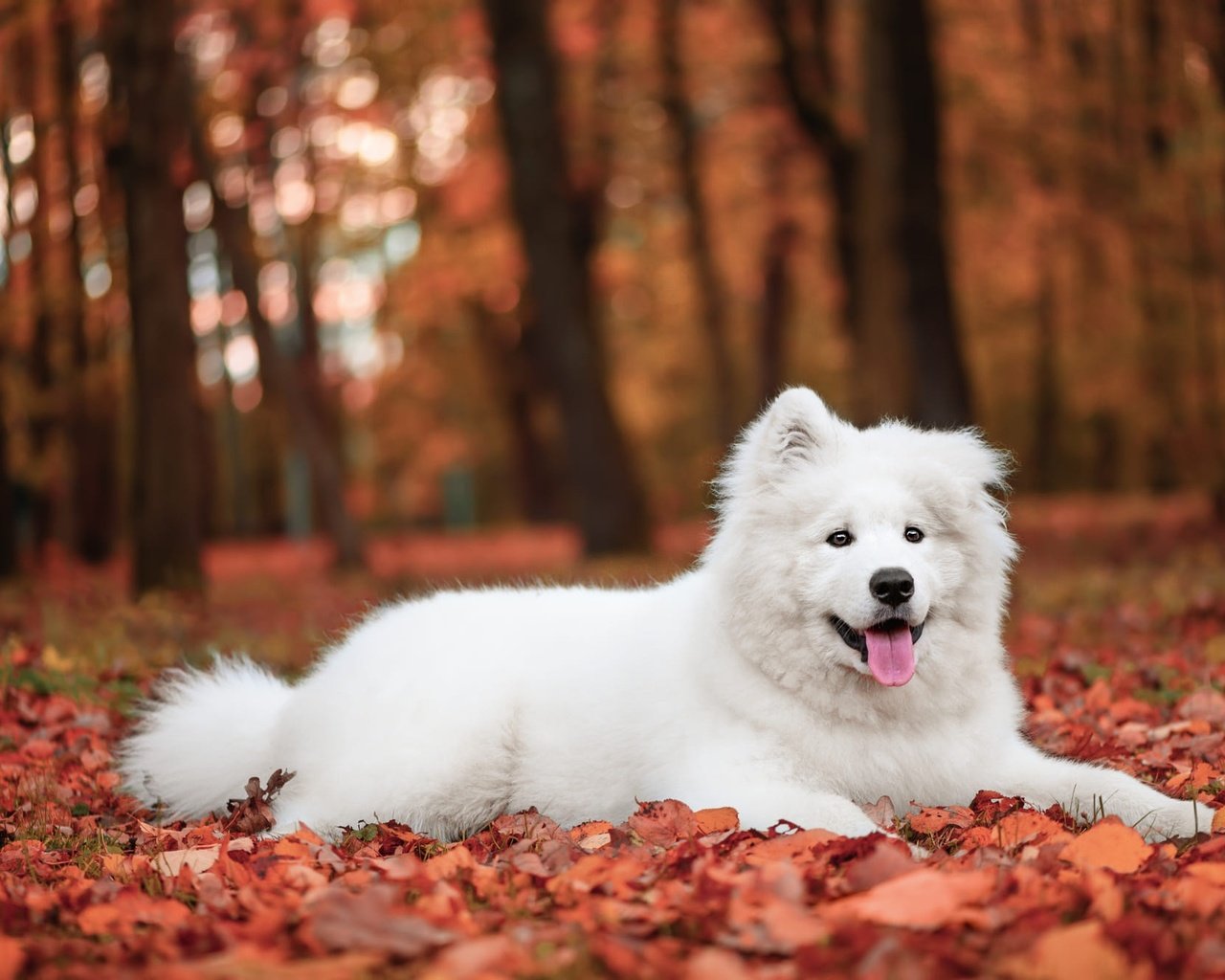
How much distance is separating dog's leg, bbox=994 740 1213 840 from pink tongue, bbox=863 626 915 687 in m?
0.55

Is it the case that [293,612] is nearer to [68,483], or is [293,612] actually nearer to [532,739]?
[532,739]

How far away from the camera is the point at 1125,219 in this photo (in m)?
15.1

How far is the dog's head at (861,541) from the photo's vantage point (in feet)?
13.3

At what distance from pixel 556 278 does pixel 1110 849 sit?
1249 centimetres

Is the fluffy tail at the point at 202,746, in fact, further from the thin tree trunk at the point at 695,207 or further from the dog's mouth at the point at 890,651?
the thin tree trunk at the point at 695,207

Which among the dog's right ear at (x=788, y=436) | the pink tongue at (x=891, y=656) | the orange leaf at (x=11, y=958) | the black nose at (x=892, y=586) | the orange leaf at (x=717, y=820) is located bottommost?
the orange leaf at (x=717, y=820)

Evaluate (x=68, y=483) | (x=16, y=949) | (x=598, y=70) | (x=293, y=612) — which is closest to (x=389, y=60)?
(x=598, y=70)

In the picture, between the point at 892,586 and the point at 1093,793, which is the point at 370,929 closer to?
the point at 892,586

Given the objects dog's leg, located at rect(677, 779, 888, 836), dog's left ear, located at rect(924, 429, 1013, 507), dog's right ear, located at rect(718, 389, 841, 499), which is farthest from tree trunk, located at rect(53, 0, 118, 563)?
dog's leg, located at rect(677, 779, 888, 836)

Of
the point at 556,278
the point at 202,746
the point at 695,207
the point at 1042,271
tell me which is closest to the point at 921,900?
the point at 202,746

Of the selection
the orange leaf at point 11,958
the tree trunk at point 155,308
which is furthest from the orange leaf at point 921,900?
the tree trunk at point 155,308

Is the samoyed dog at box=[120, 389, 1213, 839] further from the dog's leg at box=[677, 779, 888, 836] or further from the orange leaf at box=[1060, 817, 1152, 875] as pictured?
the orange leaf at box=[1060, 817, 1152, 875]

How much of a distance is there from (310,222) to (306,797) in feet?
65.5

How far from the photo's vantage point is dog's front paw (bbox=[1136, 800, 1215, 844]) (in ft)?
13.5
